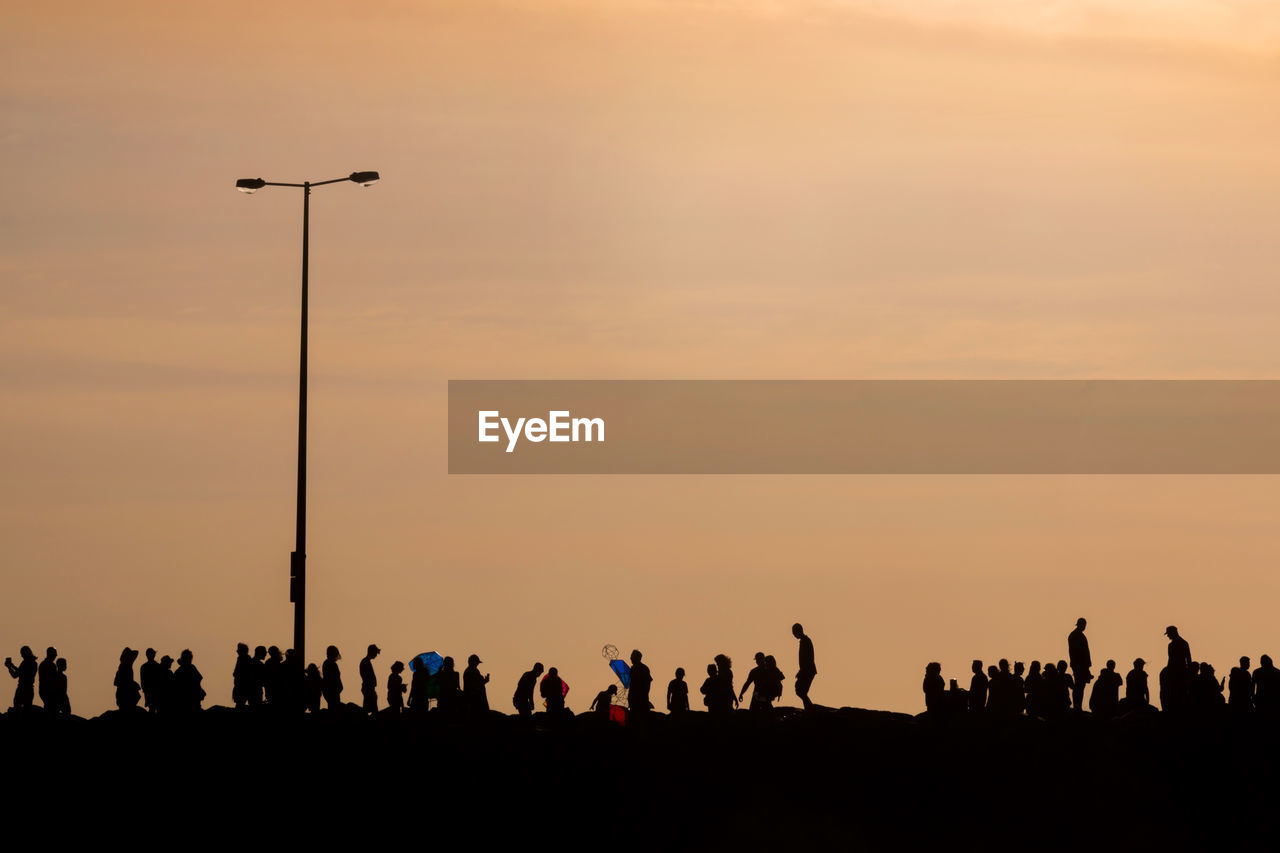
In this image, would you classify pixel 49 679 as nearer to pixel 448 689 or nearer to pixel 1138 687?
pixel 448 689

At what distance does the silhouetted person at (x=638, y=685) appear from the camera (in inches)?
1550

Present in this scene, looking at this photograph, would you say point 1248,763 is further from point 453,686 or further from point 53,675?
point 53,675

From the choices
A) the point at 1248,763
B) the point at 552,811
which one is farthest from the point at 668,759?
the point at 1248,763

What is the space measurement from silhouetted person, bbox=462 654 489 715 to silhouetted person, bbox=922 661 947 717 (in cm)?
760

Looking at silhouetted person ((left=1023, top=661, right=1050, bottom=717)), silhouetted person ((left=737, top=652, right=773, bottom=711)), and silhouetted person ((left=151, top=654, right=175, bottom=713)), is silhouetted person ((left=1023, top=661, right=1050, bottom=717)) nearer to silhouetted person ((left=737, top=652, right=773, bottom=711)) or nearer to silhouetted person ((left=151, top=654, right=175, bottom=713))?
silhouetted person ((left=737, top=652, right=773, bottom=711))

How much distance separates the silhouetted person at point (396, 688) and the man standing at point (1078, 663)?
11906 mm

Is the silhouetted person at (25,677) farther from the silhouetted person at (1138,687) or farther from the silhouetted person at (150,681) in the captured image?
the silhouetted person at (1138,687)

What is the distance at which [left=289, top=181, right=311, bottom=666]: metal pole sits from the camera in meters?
39.6

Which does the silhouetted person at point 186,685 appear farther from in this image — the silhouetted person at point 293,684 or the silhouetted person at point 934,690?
the silhouetted person at point 934,690

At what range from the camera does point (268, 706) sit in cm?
3991

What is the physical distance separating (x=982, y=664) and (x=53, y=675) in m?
16.4

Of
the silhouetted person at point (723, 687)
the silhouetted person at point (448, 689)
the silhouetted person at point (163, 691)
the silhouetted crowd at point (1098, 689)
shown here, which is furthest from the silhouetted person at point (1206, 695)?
the silhouetted person at point (163, 691)

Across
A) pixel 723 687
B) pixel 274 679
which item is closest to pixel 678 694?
pixel 723 687

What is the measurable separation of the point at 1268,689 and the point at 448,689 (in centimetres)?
1416
